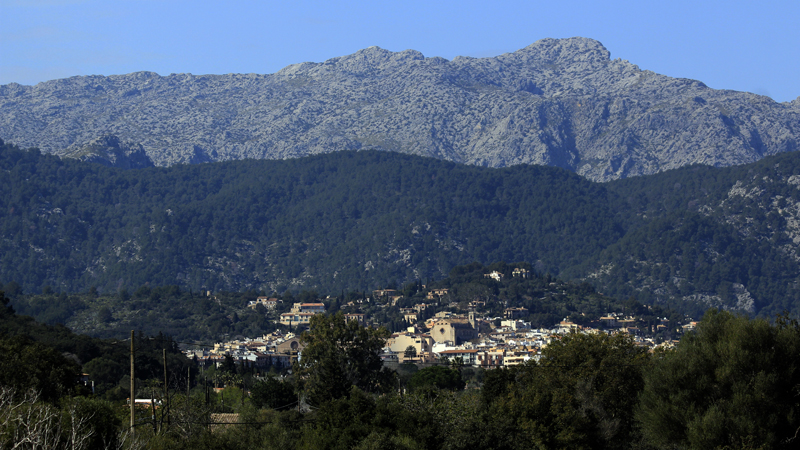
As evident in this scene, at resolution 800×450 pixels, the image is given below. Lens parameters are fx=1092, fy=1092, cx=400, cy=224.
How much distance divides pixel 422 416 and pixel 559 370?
524 inches

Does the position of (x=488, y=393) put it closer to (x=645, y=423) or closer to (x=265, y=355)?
(x=645, y=423)

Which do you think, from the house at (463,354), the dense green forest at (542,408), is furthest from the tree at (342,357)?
the house at (463,354)

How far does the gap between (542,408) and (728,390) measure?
12602 mm

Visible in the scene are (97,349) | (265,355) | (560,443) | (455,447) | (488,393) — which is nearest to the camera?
(455,447)

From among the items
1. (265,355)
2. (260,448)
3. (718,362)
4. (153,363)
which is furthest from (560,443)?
(265,355)

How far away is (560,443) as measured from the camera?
57969 millimetres

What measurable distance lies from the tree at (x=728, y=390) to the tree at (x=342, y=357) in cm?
4060

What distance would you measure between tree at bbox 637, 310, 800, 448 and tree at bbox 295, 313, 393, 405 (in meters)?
40.6

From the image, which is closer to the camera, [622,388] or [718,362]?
[718,362]

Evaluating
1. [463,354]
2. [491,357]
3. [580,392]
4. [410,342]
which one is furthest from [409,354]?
[580,392]

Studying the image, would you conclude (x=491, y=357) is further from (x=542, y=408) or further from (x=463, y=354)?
(x=542, y=408)

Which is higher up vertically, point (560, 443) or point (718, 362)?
point (718, 362)

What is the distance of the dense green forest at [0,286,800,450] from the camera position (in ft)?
156

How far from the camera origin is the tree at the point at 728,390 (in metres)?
47.8
